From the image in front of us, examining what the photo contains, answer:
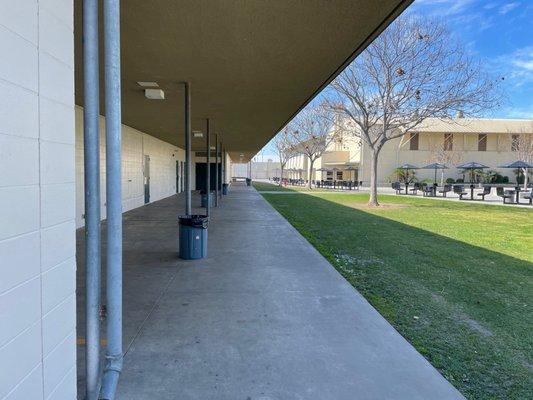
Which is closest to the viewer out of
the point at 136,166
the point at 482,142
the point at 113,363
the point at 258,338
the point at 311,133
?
the point at 113,363

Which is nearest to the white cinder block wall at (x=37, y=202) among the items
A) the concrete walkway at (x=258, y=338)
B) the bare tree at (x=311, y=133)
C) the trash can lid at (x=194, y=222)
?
the concrete walkway at (x=258, y=338)

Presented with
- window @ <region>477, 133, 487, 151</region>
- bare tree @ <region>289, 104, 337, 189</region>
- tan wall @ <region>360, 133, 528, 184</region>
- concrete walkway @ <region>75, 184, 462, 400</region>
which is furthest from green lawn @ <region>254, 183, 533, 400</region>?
window @ <region>477, 133, 487, 151</region>

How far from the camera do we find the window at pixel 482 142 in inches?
1900

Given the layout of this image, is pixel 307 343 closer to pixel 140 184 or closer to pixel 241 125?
pixel 241 125


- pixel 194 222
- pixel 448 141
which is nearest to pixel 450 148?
pixel 448 141

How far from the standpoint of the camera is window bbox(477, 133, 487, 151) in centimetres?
4825

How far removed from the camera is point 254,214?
1498cm

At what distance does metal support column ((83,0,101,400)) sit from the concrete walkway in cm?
48

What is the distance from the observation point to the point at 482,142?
48562mm

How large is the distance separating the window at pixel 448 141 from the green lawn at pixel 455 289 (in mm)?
37835

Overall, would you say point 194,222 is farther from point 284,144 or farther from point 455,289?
point 284,144

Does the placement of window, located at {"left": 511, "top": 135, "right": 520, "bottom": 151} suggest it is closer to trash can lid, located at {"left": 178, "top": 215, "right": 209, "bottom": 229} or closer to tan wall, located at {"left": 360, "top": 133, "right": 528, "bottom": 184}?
tan wall, located at {"left": 360, "top": 133, "right": 528, "bottom": 184}

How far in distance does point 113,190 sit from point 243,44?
346 cm

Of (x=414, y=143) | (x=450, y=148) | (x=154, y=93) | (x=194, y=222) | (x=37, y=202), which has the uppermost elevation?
(x=414, y=143)
